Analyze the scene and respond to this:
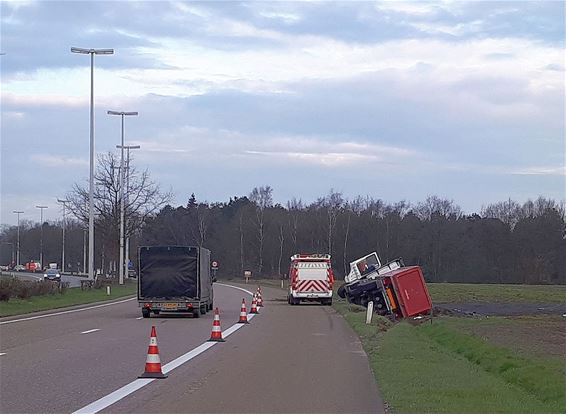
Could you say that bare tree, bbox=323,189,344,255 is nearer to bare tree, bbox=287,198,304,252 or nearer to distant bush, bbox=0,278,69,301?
bare tree, bbox=287,198,304,252

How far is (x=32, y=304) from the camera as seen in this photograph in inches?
1651

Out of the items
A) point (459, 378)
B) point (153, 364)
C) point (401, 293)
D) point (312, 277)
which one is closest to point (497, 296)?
point (312, 277)

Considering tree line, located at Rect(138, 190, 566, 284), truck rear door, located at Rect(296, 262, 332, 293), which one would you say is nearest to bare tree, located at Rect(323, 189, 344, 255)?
tree line, located at Rect(138, 190, 566, 284)

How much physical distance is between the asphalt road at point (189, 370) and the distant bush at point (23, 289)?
13534 mm

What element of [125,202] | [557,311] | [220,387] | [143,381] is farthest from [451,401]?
[125,202]

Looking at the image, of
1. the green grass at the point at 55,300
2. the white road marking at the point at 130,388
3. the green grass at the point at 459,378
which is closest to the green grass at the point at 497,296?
the green grass at the point at 55,300

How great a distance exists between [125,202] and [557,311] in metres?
41.2

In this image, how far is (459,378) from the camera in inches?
578

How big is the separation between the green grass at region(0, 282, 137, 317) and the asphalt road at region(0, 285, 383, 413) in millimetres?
9969

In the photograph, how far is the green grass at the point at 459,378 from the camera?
12.0m

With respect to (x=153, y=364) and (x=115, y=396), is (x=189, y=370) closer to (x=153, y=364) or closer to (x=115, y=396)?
(x=153, y=364)

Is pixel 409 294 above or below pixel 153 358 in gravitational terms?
above

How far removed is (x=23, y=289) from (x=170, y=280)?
527 inches

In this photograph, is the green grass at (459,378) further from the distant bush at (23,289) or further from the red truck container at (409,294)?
the distant bush at (23,289)
